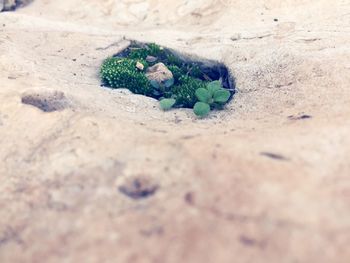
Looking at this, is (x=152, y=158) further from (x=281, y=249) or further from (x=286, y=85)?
(x=286, y=85)

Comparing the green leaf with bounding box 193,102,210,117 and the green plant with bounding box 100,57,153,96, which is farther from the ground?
the green leaf with bounding box 193,102,210,117

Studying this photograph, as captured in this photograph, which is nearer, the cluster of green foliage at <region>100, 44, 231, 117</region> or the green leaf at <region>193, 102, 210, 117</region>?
the green leaf at <region>193, 102, 210, 117</region>

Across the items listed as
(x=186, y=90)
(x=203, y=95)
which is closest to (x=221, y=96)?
(x=203, y=95)

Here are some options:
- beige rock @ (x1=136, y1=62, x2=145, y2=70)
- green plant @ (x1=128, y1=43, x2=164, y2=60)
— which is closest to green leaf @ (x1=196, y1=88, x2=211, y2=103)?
beige rock @ (x1=136, y1=62, x2=145, y2=70)

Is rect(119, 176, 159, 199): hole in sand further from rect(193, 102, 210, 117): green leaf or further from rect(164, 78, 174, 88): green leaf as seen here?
rect(164, 78, 174, 88): green leaf

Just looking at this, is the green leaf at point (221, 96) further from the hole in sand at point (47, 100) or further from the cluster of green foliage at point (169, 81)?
the hole in sand at point (47, 100)

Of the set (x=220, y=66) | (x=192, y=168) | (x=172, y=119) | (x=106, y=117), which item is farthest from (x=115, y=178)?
(x=220, y=66)

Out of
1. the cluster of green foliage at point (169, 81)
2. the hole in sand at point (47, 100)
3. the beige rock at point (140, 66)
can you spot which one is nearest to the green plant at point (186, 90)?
the cluster of green foliage at point (169, 81)
